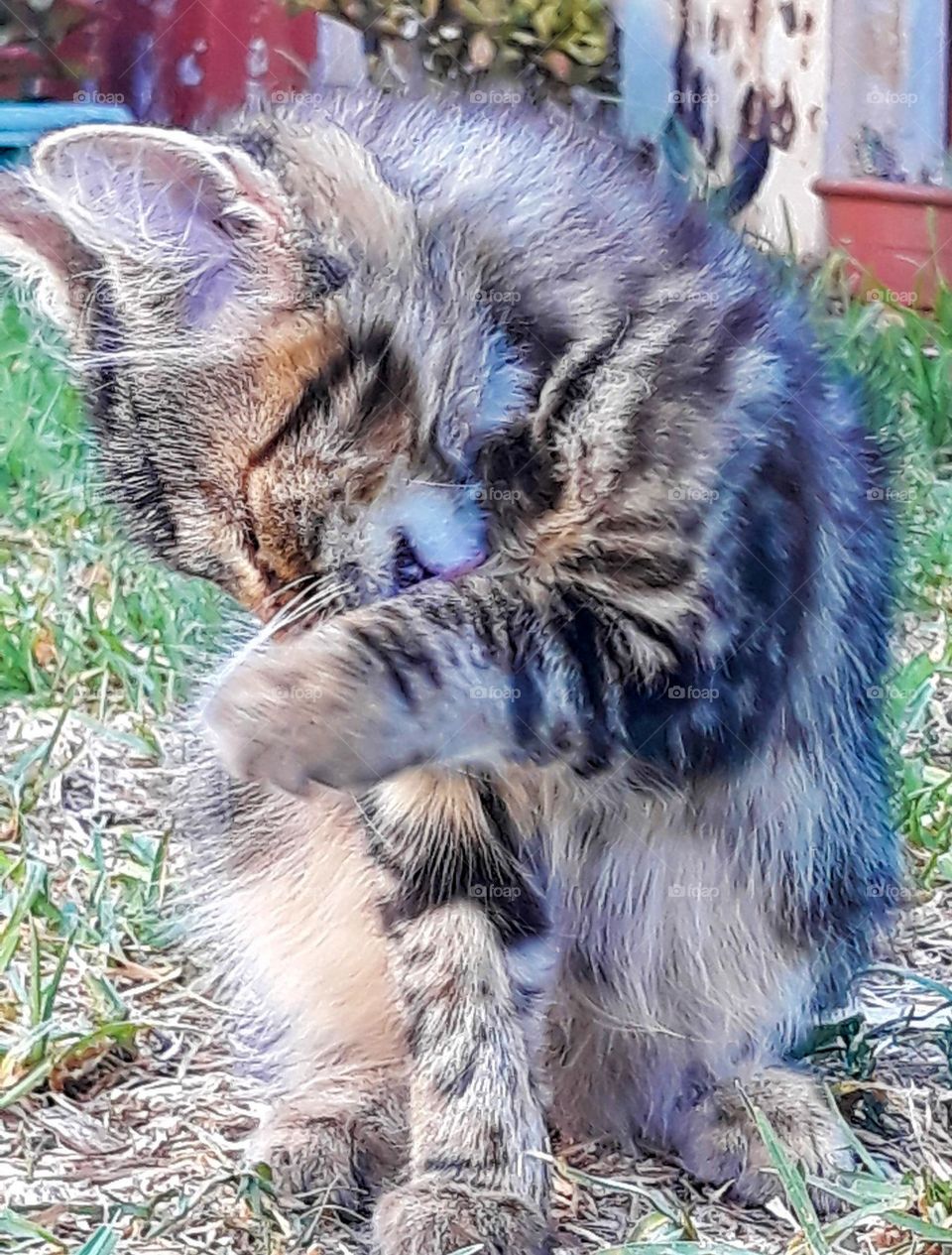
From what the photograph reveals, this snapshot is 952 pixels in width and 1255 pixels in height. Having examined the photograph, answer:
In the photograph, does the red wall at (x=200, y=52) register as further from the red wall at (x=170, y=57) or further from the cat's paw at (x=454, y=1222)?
the cat's paw at (x=454, y=1222)

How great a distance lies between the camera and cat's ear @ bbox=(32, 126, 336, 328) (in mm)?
1031

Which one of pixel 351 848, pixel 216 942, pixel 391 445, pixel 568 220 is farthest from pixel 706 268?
pixel 216 942

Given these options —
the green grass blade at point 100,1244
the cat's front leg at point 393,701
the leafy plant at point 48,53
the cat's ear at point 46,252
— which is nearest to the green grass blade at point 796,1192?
the cat's front leg at point 393,701

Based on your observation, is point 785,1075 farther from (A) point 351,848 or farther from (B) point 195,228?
(B) point 195,228

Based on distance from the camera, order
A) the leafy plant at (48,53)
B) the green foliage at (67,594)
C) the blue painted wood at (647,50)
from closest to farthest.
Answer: the green foliage at (67,594) < the blue painted wood at (647,50) < the leafy plant at (48,53)

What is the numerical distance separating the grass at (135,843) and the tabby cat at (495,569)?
72mm

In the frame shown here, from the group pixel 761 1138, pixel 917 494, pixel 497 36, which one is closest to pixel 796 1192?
pixel 761 1138

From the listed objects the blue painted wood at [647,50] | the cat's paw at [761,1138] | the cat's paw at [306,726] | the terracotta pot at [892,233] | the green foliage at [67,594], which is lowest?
the cat's paw at [761,1138]

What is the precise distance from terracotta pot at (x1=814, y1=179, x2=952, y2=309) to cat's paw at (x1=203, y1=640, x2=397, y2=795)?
157 centimetres

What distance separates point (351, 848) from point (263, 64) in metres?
1.16

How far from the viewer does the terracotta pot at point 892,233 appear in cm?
237

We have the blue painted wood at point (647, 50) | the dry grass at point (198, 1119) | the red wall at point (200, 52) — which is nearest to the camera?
the dry grass at point (198, 1119)

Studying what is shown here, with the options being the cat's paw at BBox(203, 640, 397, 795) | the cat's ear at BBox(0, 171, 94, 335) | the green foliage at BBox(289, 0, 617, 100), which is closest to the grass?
the cat's ear at BBox(0, 171, 94, 335)

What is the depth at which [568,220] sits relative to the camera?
3.74 feet
